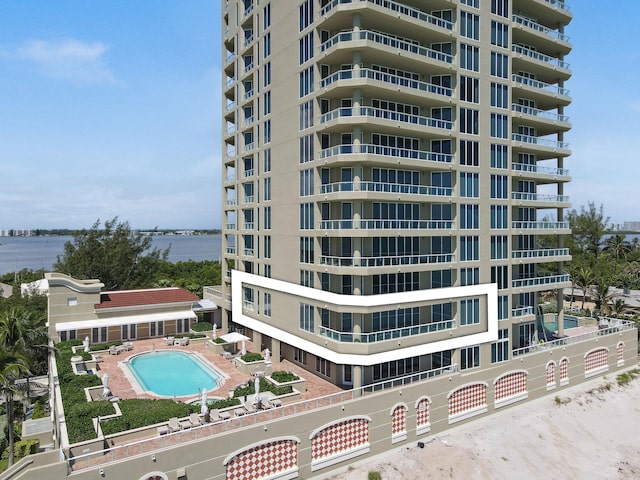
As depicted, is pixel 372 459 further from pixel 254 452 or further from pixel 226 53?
pixel 226 53

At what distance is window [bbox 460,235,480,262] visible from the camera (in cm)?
3094

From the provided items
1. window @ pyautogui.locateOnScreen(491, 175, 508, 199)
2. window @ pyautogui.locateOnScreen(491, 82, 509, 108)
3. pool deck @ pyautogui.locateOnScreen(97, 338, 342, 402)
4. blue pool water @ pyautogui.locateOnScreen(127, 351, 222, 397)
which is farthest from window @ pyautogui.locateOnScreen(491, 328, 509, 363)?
blue pool water @ pyautogui.locateOnScreen(127, 351, 222, 397)

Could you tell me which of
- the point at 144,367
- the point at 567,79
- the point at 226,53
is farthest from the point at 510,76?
the point at 144,367

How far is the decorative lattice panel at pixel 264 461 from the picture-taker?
808 inches

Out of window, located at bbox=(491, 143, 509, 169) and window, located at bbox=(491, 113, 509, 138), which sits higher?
window, located at bbox=(491, 113, 509, 138)

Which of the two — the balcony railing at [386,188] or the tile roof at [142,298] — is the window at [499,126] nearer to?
the balcony railing at [386,188]

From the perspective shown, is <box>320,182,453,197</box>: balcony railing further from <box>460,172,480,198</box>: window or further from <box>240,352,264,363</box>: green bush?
<box>240,352,264,363</box>: green bush

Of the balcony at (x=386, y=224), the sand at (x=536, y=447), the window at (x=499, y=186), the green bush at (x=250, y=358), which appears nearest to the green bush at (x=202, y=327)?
the green bush at (x=250, y=358)

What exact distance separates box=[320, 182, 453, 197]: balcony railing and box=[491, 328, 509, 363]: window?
11232mm

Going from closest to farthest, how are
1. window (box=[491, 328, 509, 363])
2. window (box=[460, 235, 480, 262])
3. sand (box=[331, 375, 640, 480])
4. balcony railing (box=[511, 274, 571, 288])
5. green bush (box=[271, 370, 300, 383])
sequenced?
1. sand (box=[331, 375, 640, 480])
2. green bush (box=[271, 370, 300, 383])
3. window (box=[460, 235, 480, 262])
4. window (box=[491, 328, 509, 363])
5. balcony railing (box=[511, 274, 571, 288])

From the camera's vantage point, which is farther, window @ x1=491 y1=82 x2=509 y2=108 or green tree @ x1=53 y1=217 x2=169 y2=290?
green tree @ x1=53 y1=217 x2=169 y2=290

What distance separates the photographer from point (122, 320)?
132 feet

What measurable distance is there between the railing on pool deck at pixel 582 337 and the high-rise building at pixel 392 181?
7.26ft

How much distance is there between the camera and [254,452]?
68.6 ft
